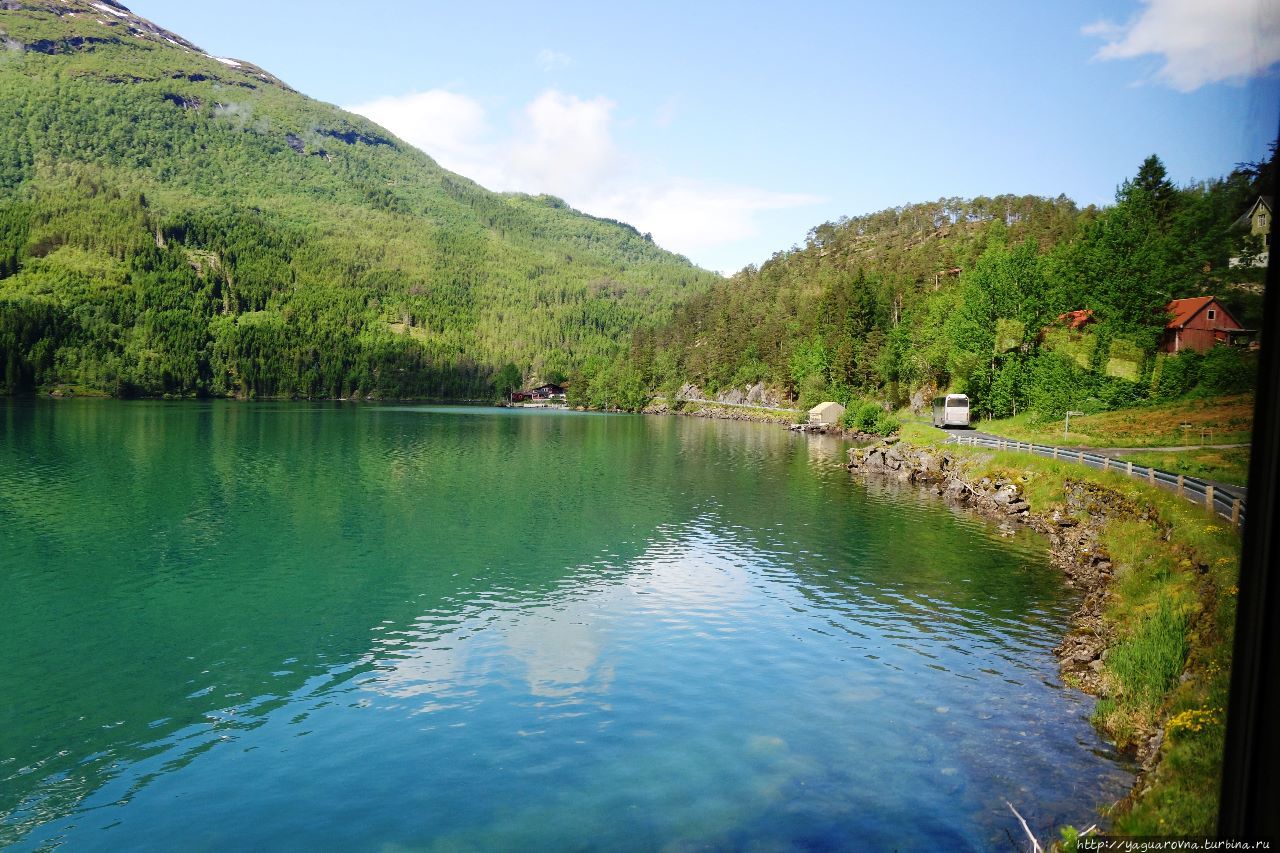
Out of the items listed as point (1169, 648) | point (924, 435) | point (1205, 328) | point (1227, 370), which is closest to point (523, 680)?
point (1169, 648)

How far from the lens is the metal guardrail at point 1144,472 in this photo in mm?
4008

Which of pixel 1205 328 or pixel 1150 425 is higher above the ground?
pixel 1205 328

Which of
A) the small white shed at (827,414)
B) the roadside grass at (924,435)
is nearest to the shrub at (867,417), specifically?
the small white shed at (827,414)

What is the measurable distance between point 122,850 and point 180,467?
60.2 meters

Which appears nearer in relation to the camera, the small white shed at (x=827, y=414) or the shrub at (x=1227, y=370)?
the shrub at (x=1227, y=370)

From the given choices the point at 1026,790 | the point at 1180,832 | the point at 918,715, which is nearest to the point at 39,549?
the point at 918,715

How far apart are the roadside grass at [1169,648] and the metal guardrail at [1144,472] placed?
20 centimetres

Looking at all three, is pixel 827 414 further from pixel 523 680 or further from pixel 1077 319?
pixel 523 680

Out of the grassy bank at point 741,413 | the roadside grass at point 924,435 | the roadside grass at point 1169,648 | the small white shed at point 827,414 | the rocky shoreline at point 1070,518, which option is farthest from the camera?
the grassy bank at point 741,413

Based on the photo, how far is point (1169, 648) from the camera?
59.9ft

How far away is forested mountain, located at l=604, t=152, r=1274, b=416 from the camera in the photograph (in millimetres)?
5238

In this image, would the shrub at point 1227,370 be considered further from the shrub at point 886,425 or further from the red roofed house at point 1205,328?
the shrub at point 886,425

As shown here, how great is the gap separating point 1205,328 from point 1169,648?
16542 mm

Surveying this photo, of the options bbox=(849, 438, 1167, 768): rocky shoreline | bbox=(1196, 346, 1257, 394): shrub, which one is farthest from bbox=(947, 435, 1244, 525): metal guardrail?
bbox=(849, 438, 1167, 768): rocky shoreline
